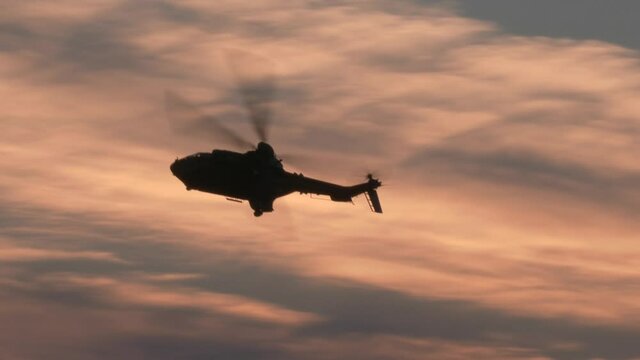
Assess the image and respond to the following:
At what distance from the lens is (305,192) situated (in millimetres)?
174375

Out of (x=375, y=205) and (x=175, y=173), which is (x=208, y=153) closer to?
(x=175, y=173)

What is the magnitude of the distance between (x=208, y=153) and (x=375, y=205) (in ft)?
71.3

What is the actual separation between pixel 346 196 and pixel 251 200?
44.7 feet

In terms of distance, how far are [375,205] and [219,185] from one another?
20842mm

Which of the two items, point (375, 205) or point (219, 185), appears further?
point (375, 205)

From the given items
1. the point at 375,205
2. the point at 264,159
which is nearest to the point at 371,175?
the point at 375,205

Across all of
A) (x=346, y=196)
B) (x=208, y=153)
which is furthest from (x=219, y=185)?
(x=346, y=196)

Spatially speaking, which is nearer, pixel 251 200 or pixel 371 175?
pixel 251 200

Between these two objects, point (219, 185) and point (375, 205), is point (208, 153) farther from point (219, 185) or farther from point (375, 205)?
A: point (375, 205)

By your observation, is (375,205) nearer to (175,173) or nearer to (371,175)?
(371,175)

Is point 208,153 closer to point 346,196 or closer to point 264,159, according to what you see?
point 264,159

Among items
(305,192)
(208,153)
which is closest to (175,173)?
(208,153)

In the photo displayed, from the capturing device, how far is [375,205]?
586 ft

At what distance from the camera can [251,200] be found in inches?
6658
